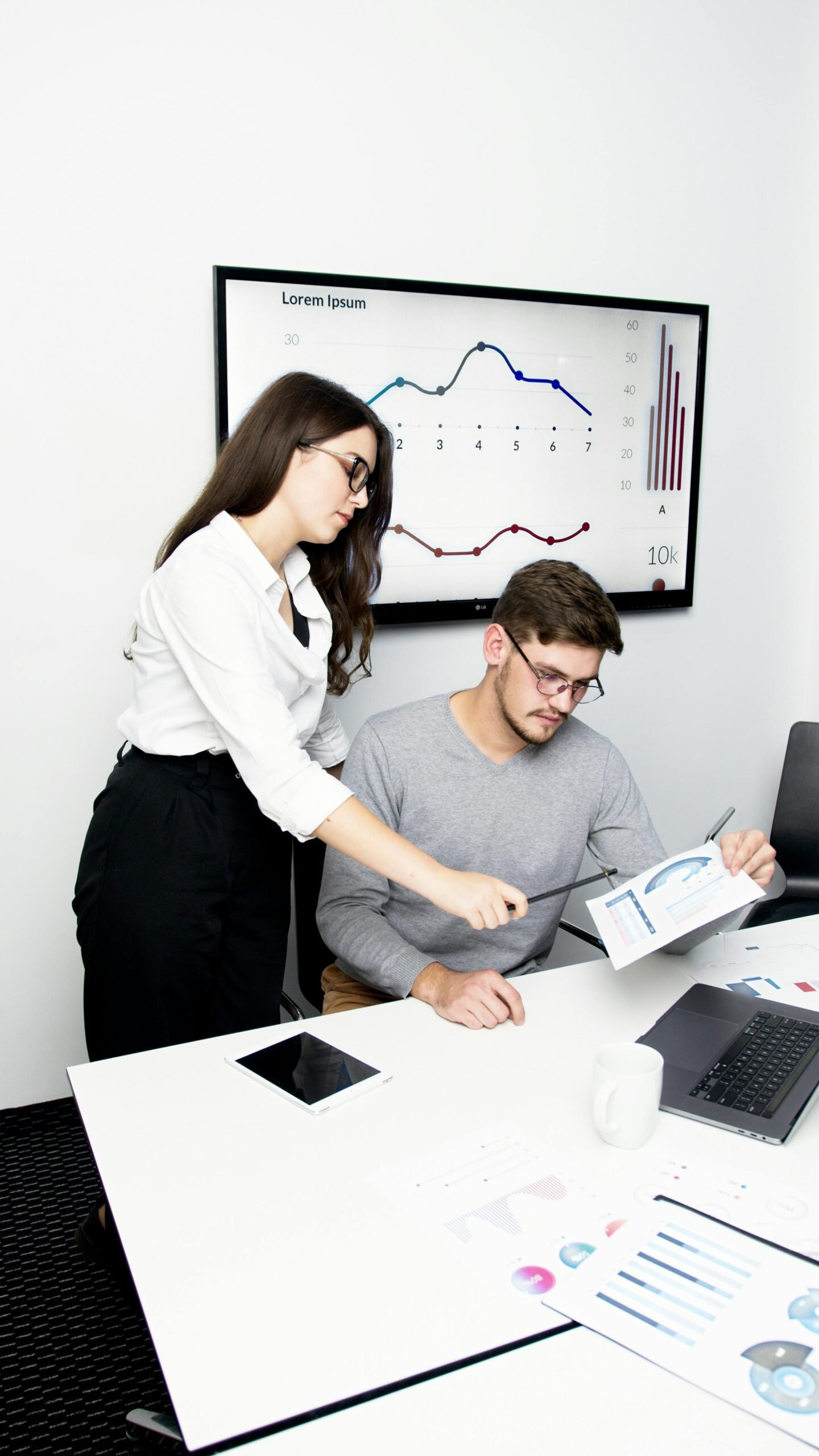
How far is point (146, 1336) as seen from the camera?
71.7 inches

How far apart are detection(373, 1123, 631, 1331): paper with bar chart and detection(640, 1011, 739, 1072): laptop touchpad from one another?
266mm

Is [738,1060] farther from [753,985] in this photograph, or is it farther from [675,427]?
[675,427]

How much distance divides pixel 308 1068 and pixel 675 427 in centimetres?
227

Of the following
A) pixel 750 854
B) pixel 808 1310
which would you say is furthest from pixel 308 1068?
pixel 750 854

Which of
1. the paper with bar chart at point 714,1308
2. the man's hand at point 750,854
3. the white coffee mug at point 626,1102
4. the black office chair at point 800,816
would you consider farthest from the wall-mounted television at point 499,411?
the paper with bar chart at point 714,1308

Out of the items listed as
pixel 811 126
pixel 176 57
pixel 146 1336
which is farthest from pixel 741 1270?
pixel 811 126

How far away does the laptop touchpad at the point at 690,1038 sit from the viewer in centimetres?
133

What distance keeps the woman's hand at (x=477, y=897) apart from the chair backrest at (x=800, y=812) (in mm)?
1688

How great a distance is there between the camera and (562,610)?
173 cm

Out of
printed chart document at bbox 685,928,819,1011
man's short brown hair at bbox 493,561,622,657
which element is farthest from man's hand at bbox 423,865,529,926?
man's short brown hair at bbox 493,561,622,657

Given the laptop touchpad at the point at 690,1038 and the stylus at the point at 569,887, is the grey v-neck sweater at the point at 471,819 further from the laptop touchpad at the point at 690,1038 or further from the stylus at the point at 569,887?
the laptop touchpad at the point at 690,1038

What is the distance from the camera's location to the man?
5.69ft

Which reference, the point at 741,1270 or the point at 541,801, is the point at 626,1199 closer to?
the point at 741,1270

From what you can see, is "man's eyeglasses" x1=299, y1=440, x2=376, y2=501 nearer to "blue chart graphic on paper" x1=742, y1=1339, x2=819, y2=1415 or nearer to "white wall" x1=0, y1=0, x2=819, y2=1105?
"white wall" x1=0, y1=0, x2=819, y2=1105
